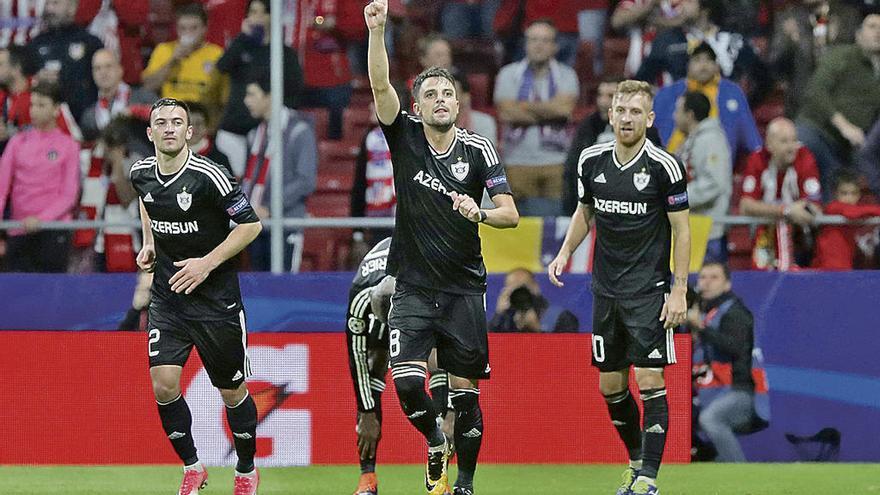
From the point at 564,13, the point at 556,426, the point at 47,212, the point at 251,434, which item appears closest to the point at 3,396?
the point at 47,212

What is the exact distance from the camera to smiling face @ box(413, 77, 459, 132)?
24.4ft

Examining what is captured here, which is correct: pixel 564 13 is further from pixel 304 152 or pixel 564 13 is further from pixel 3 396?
pixel 3 396

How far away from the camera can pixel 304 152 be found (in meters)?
11.5

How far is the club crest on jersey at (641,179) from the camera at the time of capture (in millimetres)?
7922

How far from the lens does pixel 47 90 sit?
11.7m

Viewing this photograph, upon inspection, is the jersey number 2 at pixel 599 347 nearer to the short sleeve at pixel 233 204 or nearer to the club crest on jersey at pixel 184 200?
the short sleeve at pixel 233 204

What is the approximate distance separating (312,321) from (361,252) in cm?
107

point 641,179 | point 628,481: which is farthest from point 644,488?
point 641,179

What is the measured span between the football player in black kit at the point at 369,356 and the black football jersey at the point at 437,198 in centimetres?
55

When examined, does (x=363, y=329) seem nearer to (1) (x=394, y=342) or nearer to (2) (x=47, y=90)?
(1) (x=394, y=342)

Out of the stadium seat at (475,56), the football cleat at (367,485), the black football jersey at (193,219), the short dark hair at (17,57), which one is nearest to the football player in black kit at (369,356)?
the football cleat at (367,485)

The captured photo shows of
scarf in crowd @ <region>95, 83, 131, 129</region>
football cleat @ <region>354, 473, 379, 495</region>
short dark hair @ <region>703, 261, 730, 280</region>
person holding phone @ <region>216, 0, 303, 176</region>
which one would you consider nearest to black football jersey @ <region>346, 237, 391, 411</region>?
football cleat @ <region>354, 473, 379, 495</region>

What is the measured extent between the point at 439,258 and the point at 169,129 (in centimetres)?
156

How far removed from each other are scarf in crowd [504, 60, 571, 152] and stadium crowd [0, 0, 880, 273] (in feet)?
0.04
